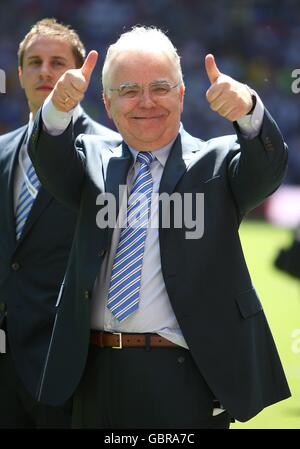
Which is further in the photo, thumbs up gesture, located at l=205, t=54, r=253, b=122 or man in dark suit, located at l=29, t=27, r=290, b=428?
man in dark suit, located at l=29, t=27, r=290, b=428

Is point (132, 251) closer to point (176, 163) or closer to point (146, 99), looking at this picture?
point (176, 163)

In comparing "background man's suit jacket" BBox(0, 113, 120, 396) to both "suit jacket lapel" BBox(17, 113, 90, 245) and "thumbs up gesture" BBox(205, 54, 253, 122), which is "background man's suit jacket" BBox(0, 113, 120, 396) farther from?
"thumbs up gesture" BBox(205, 54, 253, 122)

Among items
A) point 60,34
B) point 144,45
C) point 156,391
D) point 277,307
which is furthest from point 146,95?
point 277,307

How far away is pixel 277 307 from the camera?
988cm

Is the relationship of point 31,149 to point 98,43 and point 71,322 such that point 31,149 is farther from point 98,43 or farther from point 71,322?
point 98,43

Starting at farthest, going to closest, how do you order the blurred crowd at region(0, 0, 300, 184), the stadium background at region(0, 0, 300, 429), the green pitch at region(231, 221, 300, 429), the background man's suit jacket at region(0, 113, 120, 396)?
1. the blurred crowd at region(0, 0, 300, 184)
2. the stadium background at region(0, 0, 300, 429)
3. the green pitch at region(231, 221, 300, 429)
4. the background man's suit jacket at region(0, 113, 120, 396)

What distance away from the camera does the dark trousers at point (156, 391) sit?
132 inches

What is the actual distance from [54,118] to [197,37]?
63.3 feet

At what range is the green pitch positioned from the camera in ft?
19.6

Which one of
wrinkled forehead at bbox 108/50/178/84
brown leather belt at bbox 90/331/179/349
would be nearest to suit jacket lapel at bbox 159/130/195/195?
wrinkled forehead at bbox 108/50/178/84

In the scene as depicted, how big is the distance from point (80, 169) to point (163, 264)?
48 centimetres

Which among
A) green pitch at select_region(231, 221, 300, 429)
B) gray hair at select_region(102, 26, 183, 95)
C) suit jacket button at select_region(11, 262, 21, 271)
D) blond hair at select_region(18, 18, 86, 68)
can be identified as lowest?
green pitch at select_region(231, 221, 300, 429)

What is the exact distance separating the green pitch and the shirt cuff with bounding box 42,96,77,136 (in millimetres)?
2635

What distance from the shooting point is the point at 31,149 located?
348cm
